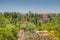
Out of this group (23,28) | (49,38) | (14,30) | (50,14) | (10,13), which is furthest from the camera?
(50,14)

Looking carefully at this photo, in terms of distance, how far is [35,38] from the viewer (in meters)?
11.3

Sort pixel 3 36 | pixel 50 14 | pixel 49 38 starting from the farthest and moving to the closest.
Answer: pixel 50 14 → pixel 49 38 → pixel 3 36

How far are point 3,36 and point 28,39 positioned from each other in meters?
1.91

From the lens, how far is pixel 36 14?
2717cm

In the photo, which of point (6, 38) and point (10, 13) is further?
point (10, 13)

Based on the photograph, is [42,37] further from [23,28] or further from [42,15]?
[42,15]

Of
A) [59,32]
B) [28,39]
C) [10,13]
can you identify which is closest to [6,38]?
[28,39]

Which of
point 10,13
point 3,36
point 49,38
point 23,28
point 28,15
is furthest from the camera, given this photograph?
point 28,15

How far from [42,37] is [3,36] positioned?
7.10ft

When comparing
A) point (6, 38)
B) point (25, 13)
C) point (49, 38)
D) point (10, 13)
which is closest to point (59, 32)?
point (49, 38)

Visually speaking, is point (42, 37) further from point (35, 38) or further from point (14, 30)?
point (14, 30)

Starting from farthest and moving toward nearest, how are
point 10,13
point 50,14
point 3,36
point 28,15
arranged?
point 50,14 → point 28,15 → point 10,13 → point 3,36

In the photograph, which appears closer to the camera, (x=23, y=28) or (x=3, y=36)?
(x=3, y=36)

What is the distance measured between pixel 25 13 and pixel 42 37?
17.8 m
